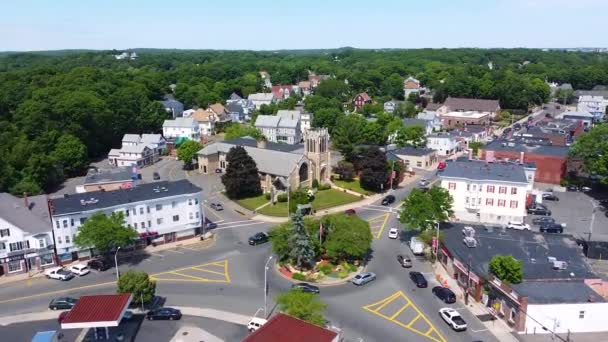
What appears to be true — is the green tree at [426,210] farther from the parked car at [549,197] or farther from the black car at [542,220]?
the parked car at [549,197]

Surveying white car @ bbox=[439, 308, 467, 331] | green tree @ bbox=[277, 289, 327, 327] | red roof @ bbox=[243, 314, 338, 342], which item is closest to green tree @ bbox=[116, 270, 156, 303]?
green tree @ bbox=[277, 289, 327, 327]

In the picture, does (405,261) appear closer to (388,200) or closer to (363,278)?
(363,278)

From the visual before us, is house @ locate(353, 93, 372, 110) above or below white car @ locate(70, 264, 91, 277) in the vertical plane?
above

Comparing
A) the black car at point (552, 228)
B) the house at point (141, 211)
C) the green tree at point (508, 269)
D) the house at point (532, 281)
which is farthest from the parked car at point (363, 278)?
the black car at point (552, 228)

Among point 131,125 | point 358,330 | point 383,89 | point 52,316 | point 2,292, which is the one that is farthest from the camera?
point 383,89

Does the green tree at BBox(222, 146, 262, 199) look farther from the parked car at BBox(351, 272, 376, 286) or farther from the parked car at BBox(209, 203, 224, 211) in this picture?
the parked car at BBox(351, 272, 376, 286)

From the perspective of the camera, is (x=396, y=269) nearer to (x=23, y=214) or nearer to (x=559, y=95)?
(x=23, y=214)

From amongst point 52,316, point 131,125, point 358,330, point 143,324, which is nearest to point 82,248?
point 52,316
